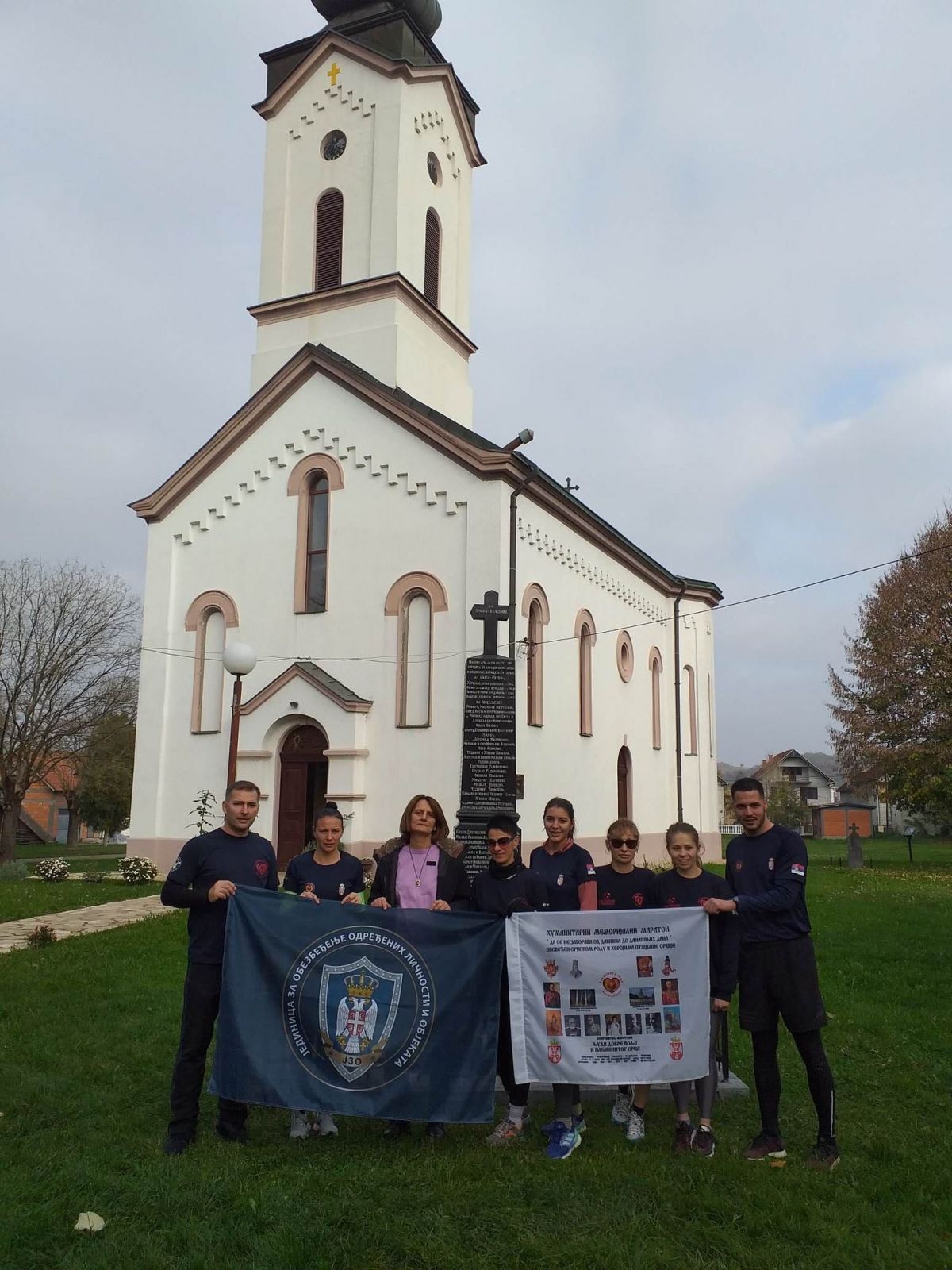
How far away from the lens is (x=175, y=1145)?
220 inches

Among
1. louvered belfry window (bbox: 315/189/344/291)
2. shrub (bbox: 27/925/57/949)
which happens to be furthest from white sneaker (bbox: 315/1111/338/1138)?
louvered belfry window (bbox: 315/189/344/291)

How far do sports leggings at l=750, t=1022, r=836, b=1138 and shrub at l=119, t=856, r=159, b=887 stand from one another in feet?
51.9

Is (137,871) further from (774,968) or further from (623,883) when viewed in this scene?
(774,968)

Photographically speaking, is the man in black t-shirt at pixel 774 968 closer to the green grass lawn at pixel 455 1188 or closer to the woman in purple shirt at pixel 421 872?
the green grass lawn at pixel 455 1188

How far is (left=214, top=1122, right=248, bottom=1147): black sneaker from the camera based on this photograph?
578 cm

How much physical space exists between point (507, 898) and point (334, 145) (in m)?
22.3

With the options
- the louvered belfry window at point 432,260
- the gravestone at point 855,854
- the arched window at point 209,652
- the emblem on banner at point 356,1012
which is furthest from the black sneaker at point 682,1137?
the gravestone at point 855,854

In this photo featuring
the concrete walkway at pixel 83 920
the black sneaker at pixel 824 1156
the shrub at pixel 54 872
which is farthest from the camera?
Result: the shrub at pixel 54 872

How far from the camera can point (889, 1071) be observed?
23.3 ft

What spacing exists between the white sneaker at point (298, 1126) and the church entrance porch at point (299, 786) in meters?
13.7

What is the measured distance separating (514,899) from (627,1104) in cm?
144

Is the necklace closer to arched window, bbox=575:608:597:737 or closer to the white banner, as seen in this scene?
the white banner

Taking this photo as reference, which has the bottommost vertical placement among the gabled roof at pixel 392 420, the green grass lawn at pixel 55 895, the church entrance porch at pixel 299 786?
the green grass lawn at pixel 55 895

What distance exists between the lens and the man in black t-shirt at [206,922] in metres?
5.77
